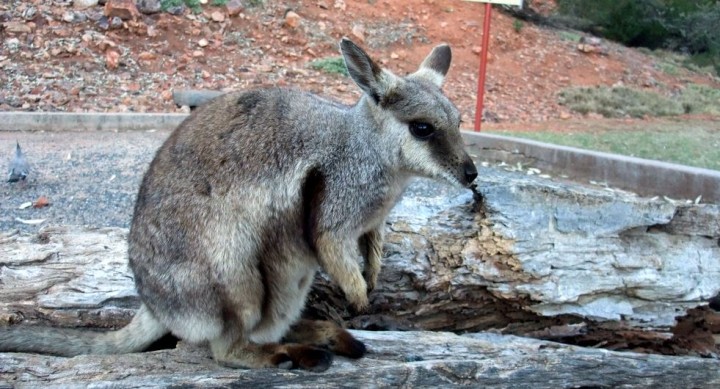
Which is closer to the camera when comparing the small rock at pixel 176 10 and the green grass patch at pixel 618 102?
the green grass patch at pixel 618 102

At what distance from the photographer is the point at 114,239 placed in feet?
12.3

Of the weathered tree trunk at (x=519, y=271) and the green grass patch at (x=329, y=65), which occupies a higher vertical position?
the weathered tree trunk at (x=519, y=271)

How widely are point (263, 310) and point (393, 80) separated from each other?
1253 mm

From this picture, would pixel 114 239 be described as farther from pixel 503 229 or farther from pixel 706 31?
pixel 706 31

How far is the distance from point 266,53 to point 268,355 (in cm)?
1233

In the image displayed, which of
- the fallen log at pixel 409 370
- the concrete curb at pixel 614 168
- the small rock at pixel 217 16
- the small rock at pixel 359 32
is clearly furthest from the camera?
the small rock at pixel 359 32

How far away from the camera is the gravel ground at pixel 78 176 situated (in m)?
6.30

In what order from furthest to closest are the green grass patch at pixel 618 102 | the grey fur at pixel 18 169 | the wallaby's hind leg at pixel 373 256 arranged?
the green grass patch at pixel 618 102
the grey fur at pixel 18 169
the wallaby's hind leg at pixel 373 256

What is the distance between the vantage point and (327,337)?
3156 mm

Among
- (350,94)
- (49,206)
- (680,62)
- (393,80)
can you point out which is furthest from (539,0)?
(393,80)

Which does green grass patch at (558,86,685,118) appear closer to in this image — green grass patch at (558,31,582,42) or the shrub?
the shrub

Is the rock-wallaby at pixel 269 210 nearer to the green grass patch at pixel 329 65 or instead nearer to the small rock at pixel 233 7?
the green grass patch at pixel 329 65

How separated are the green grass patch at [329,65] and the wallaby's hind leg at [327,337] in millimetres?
10820

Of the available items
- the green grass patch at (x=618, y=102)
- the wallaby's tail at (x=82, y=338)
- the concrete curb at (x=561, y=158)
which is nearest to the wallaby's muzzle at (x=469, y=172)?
the wallaby's tail at (x=82, y=338)
